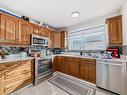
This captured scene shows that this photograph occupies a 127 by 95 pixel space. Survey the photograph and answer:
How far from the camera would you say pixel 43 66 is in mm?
3092

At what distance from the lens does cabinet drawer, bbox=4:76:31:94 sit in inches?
81.0

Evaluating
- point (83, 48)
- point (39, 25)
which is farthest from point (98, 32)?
point (39, 25)

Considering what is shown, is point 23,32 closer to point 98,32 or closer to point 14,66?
point 14,66

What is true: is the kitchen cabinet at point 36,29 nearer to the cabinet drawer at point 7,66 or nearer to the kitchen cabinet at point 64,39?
the kitchen cabinet at point 64,39

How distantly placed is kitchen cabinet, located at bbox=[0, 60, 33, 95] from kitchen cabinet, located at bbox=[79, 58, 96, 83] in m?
1.63

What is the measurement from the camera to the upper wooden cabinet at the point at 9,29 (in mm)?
2287

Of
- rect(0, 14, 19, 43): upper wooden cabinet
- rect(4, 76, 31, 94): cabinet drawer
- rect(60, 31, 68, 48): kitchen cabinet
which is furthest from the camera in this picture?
rect(60, 31, 68, 48): kitchen cabinet

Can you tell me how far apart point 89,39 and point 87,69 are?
54.7 inches

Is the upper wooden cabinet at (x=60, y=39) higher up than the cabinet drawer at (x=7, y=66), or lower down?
higher up

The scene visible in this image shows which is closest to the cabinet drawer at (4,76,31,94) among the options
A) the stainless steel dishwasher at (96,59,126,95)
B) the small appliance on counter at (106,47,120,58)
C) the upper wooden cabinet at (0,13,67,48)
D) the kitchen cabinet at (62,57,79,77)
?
the upper wooden cabinet at (0,13,67,48)

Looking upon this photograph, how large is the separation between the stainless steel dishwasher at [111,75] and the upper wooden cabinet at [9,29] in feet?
8.33

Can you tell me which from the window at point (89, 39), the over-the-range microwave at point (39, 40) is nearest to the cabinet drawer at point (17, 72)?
the over-the-range microwave at point (39, 40)

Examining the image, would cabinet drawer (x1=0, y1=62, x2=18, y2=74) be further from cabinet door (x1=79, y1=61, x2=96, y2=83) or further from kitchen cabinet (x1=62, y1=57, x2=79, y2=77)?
cabinet door (x1=79, y1=61, x2=96, y2=83)

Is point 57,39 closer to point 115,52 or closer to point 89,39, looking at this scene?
point 89,39
